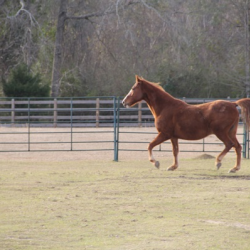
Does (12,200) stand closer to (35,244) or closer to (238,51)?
(35,244)

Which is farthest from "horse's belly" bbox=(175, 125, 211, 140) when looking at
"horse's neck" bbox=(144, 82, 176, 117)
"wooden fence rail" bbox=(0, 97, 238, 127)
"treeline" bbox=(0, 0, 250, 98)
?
→ "treeline" bbox=(0, 0, 250, 98)

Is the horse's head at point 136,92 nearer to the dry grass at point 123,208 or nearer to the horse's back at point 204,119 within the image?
the horse's back at point 204,119

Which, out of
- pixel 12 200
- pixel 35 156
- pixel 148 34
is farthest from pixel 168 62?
pixel 12 200

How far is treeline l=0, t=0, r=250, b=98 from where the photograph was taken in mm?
33594

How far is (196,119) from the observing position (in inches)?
472

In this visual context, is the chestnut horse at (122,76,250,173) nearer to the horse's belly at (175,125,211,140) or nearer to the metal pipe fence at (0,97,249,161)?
the horse's belly at (175,125,211,140)

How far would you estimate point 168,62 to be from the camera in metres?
36.0

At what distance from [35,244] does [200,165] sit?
8.06m

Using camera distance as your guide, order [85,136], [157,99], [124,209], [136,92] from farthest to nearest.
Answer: [85,136]
[136,92]
[157,99]
[124,209]

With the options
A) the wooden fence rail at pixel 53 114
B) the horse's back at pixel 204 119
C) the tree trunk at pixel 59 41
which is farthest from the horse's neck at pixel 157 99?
the tree trunk at pixel 59 41

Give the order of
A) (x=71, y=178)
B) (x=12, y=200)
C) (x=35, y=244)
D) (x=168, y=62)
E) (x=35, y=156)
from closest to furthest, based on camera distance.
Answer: (x=35, y=244), (x=12, y=200), (x=71, y=178), (x=35, y=156), (x=168, y=62)

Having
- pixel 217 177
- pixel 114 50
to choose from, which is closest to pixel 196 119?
pixel 217 177

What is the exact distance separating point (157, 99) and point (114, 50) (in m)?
24.6

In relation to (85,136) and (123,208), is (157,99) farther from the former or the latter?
(85,136)
